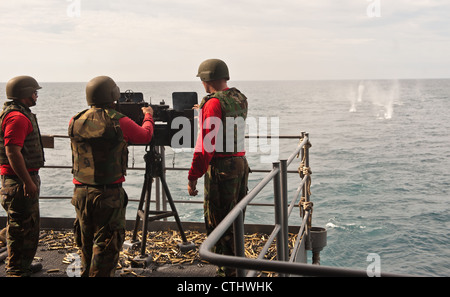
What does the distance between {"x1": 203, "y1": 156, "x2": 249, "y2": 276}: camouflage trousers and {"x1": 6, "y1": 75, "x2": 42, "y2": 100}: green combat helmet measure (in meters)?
2.12

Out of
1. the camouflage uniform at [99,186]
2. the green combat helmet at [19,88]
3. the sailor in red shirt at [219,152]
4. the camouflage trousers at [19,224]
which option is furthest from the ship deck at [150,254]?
the green combat helmet at [19,88]

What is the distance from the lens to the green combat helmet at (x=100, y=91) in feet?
14.6

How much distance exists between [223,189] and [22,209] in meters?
2.19

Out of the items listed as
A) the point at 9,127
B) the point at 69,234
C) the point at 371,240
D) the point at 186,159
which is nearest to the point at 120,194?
the point at 9,127

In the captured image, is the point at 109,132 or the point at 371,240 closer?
the point at 109,132

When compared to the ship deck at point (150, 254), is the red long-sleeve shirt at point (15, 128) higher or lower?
higher

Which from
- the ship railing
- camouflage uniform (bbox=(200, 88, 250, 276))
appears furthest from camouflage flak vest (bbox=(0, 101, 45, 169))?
the ship railing

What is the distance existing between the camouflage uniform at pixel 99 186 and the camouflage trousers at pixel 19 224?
0.97 meters

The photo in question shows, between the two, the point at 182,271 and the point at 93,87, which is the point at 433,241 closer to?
the point at 182,271

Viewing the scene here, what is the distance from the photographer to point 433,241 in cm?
2548

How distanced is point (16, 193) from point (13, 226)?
0.38 m

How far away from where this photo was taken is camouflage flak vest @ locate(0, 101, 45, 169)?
199 inches
